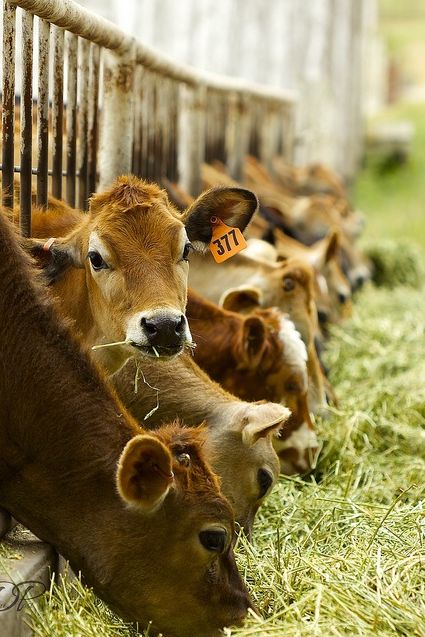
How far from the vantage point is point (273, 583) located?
427 centimetres

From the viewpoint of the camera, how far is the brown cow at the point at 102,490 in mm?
3797

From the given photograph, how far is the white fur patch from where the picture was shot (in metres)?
6.25

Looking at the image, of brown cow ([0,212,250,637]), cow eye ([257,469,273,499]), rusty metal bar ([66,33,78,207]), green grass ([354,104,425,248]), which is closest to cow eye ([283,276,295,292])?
rusty metal bar ([66,33,78,207])

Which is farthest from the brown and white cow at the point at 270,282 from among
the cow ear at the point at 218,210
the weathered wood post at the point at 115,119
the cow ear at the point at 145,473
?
the cow ear at the point at 145,473

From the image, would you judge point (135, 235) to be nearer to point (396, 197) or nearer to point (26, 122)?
point (26, 122)

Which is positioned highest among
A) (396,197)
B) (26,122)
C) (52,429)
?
(26,122)

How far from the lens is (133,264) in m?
4.56

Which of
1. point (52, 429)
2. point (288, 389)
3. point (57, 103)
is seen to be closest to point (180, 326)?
point (52, 429)

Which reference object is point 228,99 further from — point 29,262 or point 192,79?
point 29,262

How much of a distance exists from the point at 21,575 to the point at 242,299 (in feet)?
10.9

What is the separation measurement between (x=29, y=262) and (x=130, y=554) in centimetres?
124

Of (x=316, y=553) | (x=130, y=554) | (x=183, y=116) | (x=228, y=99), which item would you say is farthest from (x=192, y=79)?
(x=130, y=554)

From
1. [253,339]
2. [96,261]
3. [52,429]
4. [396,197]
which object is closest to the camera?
[52,429]

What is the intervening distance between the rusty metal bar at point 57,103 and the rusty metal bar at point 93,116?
0.47 meters
